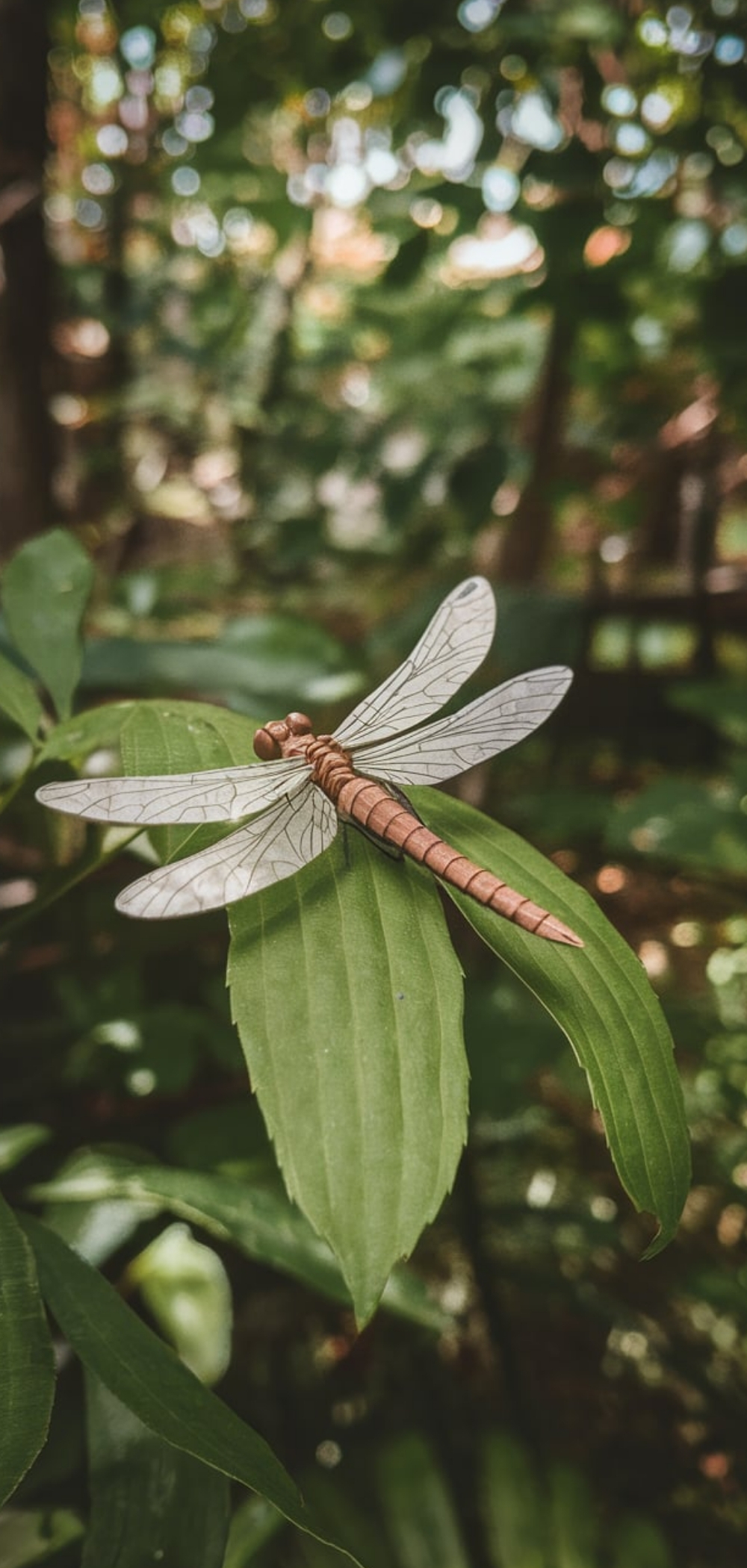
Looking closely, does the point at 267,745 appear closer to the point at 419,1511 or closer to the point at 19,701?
the point at 19,701

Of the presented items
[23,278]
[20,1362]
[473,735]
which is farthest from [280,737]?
[23,278]

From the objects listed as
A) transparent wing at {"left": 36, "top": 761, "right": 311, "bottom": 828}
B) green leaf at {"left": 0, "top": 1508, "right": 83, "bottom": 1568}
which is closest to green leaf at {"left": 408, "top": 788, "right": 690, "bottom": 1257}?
transparent wing at {"left": 36, "top": 761, "right": 311, "bottom": 828}

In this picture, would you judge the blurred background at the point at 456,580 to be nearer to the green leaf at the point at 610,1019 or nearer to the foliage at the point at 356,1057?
the foliage at the point at 356,1057

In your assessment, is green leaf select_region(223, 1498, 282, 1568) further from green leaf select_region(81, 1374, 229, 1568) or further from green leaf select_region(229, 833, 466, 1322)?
green leaf select_region(229, 833, 466, 1322)

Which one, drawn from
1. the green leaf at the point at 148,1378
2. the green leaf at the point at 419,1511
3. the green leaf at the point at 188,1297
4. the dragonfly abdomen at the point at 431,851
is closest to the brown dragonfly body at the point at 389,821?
the dragonfly abdomen at the point at 431,851

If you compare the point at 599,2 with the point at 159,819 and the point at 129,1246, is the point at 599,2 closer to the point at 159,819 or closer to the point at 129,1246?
the point at 159,819

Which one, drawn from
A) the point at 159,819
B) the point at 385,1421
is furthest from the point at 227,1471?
the point at 385,1421

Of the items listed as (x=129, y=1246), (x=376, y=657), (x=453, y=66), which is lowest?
(x=129, y=1246)
